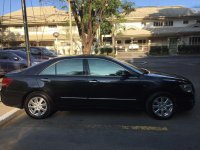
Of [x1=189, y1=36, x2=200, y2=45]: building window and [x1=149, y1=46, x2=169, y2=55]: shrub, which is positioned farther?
[x1=189, y1=36, x2=200, y2=45]: building window

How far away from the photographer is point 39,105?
7406mm

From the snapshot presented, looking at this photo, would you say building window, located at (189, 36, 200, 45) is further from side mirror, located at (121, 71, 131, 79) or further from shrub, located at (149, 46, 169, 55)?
side mirror, located at (121, 71, 131, 79)

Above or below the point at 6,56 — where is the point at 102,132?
below

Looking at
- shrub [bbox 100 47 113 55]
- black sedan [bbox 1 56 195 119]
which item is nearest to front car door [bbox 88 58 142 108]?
black sedan [bbox 1 56 195 119]

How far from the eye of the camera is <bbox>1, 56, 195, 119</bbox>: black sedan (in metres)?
7.17

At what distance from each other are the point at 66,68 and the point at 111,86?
1.17 meters

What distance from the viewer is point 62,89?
24.1 ft

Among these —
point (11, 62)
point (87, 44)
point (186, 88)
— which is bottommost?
point (186, 88)

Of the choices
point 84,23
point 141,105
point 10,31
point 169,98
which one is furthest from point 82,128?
point 10,31

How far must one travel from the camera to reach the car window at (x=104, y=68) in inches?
285

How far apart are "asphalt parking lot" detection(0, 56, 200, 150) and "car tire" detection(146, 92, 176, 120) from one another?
154mm

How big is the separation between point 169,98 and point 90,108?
6.10 feet

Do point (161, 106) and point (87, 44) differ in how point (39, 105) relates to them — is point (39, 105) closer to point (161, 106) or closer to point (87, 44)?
point (161, 106)

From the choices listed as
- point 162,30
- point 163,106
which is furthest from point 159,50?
point 163,106
